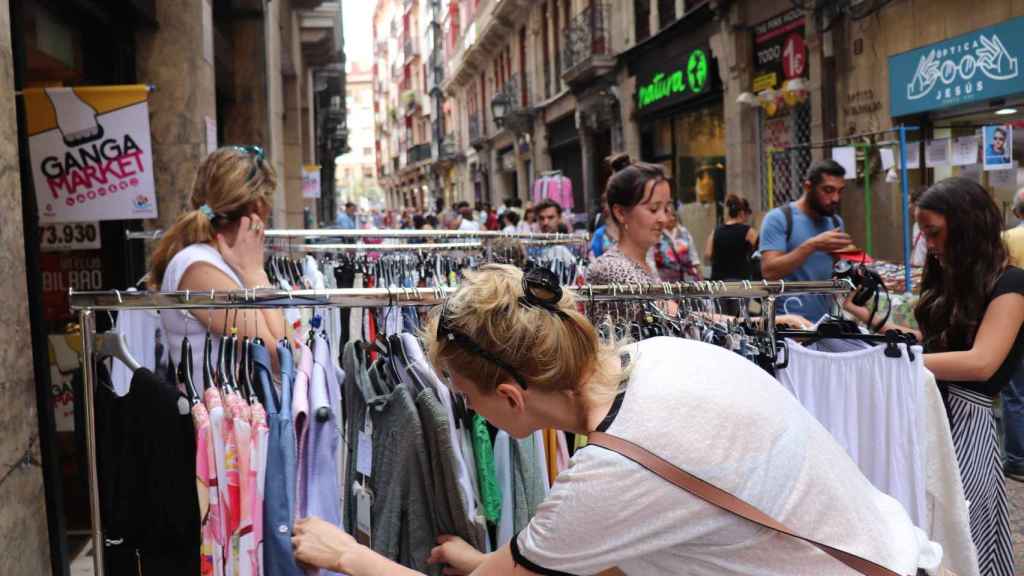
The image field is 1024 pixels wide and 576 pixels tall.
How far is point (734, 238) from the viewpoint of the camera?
8.30 metres

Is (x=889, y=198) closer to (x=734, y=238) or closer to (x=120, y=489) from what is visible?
(x=734, y=238)

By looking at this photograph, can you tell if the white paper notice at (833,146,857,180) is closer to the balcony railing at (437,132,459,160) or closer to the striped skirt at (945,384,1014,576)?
the striped skirt at (945,384,1014,576)

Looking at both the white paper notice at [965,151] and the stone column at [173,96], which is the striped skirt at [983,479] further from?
the white paper notice at [965,151]

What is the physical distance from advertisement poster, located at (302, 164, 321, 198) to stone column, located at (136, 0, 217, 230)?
40.5ft

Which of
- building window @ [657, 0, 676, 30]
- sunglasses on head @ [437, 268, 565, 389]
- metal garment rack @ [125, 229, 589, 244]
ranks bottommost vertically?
sunglasses on head @ [437, 268, 565, 389]

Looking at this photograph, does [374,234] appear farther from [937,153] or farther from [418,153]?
[418,153]

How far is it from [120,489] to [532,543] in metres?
1.09

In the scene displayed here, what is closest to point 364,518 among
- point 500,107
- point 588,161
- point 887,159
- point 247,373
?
point 247,373

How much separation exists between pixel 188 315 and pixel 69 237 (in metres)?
2.93

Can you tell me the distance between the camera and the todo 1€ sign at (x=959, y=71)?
9.08 meters

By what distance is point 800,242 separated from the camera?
204 inches

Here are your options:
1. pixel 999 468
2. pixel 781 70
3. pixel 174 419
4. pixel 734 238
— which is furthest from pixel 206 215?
pixel 781 70

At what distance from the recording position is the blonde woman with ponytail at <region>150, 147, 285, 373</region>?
3369mm

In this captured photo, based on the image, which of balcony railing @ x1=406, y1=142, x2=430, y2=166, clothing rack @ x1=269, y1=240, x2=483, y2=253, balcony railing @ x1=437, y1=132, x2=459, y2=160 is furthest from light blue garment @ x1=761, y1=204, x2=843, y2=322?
balcony railing @ x1=406, y1=142, x2=430, y2=166
